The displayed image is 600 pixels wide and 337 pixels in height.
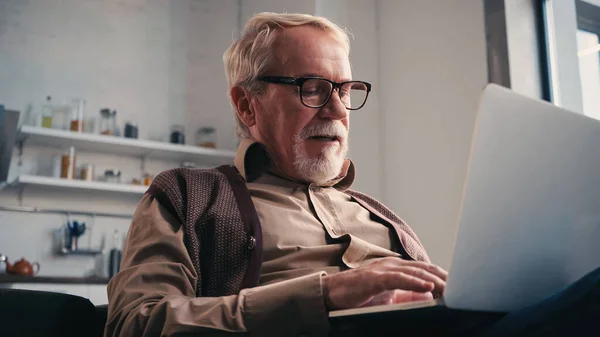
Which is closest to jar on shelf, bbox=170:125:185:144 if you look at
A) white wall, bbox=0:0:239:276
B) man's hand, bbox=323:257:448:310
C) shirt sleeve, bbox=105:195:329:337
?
white wall, bbox=0:0:239:276

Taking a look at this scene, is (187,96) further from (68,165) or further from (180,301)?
(180,301)

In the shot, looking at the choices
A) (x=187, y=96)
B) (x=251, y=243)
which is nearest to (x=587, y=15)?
(x=251, y=243)

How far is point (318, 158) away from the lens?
155 cm

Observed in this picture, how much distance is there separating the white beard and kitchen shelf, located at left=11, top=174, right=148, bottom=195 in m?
2.90

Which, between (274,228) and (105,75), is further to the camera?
(105,75)

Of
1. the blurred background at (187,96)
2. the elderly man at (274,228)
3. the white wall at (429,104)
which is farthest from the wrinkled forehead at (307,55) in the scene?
the white wall at (429,104)

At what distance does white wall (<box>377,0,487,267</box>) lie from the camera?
324 cm

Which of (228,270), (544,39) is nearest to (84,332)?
(228,270)

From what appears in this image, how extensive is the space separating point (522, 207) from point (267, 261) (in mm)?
648

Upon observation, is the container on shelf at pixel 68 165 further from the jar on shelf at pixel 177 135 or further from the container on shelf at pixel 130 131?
the jar on shelf at pixel 177 135

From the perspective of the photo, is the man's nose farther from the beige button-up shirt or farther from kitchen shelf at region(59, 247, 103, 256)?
kitchen shelf at region(59, 247, 103, 256)

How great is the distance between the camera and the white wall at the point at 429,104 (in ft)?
10.6

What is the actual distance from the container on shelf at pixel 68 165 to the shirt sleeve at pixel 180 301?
3.17 metres

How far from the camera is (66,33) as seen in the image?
4523mm
